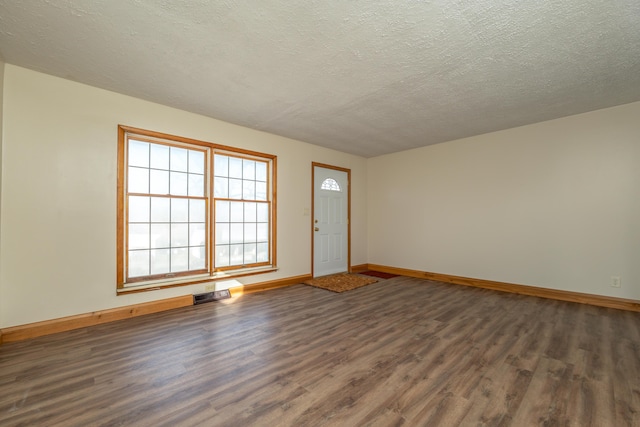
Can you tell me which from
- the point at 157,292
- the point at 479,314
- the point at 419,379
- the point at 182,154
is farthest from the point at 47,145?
the point at 479,314

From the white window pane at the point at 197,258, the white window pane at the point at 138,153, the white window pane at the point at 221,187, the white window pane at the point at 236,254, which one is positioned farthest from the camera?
the white window pane at the point at 236,254

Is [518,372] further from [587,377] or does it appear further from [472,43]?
[472,43]

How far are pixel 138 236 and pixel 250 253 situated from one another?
1558 millimetres

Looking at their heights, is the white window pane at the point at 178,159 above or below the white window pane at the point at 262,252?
above

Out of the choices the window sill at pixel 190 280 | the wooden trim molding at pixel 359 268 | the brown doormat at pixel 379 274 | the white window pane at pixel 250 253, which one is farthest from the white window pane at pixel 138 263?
the brown doormat at pixel 379 274

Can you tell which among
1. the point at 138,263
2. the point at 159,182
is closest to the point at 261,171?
the point at 159,182

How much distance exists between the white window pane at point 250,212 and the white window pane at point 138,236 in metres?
1.37

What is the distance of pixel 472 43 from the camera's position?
2.15 m

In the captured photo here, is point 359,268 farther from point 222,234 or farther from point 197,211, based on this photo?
point 197,211

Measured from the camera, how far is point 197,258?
147 inches

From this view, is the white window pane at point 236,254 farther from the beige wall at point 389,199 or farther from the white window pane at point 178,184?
the white window pane at point 178,184

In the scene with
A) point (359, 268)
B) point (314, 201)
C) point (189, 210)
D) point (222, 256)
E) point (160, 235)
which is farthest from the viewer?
point (359, 268)

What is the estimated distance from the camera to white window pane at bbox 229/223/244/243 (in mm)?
4117

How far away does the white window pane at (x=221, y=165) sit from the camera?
3931 millimetres
